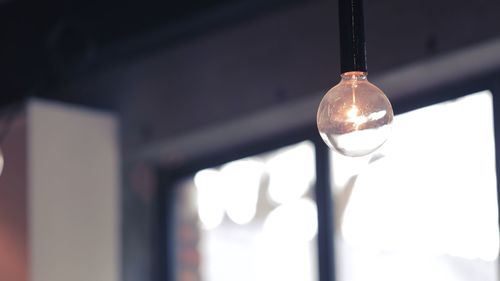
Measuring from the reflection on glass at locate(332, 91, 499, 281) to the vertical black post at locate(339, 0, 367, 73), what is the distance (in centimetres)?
176

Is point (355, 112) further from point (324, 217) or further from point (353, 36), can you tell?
point (324, 217)

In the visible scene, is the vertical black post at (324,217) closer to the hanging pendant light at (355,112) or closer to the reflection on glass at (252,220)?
the reflection on glass at (252,220)

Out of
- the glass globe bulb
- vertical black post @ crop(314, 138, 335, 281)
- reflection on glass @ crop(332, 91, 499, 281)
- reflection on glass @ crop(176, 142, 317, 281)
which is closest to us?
the glass globe bulb

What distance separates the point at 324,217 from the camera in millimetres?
4141

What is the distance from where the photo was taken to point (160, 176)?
482 cm

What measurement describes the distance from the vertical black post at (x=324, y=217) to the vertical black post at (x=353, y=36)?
218cm

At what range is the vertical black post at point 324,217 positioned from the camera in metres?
4.10

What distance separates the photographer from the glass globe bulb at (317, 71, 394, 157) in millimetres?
1918

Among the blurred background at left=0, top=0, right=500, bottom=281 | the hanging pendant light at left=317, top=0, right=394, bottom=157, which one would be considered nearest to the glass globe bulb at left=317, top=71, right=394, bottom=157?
the hanging pendant light at left=317, top=0, right=394, bottom=157

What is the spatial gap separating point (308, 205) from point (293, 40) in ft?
2.33

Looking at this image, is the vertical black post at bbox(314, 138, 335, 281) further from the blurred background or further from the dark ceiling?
Result: the dark ceiling

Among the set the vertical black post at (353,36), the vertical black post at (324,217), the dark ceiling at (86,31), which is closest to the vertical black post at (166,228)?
the dark ceiling at (86,31)

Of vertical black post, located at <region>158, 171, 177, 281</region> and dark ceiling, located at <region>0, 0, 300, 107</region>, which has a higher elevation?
dark ceiling, located at <region>0, 0, 300, 107</region>

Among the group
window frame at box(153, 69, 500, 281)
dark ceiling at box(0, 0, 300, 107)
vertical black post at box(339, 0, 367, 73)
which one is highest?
dark ceiling at box(0, 0, 300, 107)
